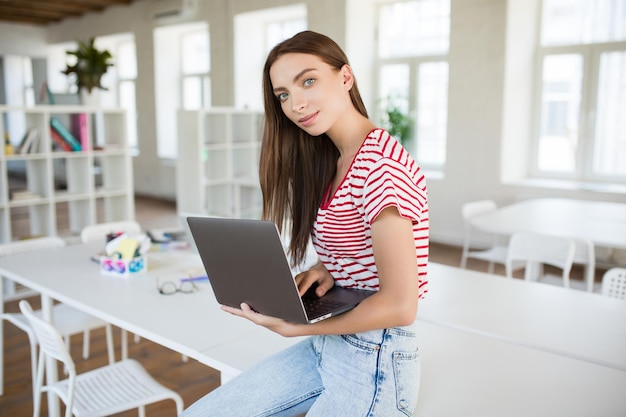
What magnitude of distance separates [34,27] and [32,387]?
11.2 metres

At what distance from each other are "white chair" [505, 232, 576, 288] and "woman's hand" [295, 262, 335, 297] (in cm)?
201

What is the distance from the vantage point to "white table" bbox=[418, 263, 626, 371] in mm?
1744

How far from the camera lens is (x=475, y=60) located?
635cm

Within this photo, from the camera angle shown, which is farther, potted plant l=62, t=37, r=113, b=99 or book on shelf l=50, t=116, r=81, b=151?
potted plant l=62, t=37, r=113, b=99

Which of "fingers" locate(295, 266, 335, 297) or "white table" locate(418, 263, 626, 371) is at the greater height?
"fingers" locate(295, 266, 335, 297)

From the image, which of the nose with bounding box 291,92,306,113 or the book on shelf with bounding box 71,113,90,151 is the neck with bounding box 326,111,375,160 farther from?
the book on shelf with bounding box 71,113,90,151

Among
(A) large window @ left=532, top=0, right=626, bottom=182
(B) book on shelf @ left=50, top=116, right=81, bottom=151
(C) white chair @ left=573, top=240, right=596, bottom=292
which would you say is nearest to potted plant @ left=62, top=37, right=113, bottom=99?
(B) book on shelf @ left=50, top=116, right=81, bottom=151

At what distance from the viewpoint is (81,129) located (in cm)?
538

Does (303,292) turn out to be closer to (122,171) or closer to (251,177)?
(122,171)

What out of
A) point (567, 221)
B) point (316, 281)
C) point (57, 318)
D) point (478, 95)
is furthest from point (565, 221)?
point (57, 318)

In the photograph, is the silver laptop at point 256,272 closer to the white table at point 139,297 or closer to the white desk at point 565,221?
the white table at point 139,297

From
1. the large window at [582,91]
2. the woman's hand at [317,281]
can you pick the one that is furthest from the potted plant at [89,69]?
the woman's hand at [317,281]

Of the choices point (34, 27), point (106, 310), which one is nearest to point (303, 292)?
point (106, 310)

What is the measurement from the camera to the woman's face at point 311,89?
1.31m
